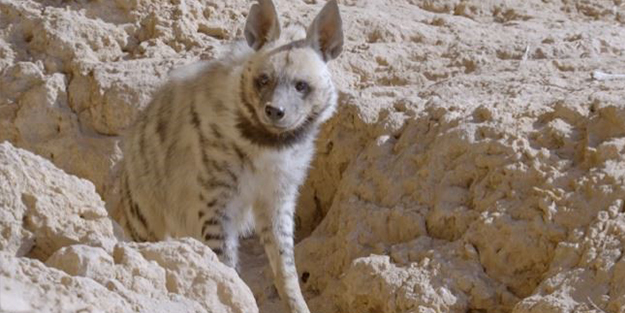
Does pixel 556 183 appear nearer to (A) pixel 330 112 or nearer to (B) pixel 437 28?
(A) pixel 330 112

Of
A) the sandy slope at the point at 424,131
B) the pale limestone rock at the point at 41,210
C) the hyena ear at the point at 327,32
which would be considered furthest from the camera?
the hyena ear at the point at 327,32

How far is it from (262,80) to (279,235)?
2.62 feet

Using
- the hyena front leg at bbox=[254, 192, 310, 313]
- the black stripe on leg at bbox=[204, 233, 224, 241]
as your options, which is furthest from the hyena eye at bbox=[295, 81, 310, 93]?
the black stripe on leg at bbox=[204, 233, 224, 241]

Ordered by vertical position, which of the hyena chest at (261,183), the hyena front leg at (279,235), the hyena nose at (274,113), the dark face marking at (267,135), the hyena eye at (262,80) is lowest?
the hyena front leg at (279,235)

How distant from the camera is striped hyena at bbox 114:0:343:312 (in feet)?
18.2

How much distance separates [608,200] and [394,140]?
136cm

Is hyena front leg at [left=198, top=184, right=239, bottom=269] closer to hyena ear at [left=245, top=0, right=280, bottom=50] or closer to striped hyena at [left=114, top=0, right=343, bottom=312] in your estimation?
striped hyena at [left=114, top=0, right=343, bottom=312]

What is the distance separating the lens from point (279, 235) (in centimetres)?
576

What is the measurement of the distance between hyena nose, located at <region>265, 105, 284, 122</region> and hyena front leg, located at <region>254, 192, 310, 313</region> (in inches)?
20.5

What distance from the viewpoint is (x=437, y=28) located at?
7.11 meters

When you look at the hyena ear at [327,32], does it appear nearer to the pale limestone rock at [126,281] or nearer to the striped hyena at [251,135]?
the striped hyena at [251,135]

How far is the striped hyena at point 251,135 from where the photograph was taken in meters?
5.55

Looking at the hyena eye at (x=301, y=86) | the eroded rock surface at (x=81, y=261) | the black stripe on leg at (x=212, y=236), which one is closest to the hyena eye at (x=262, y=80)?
the hyena eye at (x=301, y=86)

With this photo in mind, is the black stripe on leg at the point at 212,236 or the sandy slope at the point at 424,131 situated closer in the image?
→ the sandy slope at the point at 424,131
